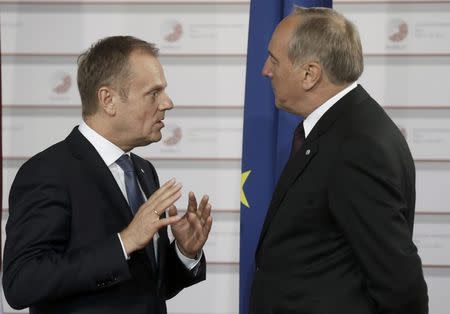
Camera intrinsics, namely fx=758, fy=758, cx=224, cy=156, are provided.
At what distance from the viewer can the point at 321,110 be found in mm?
2168

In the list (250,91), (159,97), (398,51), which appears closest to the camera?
(159,97)

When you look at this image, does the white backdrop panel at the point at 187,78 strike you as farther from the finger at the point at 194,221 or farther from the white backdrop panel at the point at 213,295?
the finger at the point at 194,221

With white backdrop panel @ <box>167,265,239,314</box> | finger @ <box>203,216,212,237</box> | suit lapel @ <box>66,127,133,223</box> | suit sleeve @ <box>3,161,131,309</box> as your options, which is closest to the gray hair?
finger @ <box>203,216,212,237</box>

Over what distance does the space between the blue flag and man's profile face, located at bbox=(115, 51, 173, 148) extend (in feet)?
3.09

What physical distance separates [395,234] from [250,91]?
142 centimetres

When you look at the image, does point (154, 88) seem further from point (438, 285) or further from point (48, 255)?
point (438, 285)

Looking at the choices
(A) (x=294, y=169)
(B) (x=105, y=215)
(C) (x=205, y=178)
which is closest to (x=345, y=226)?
(A) (x=294, y=169)

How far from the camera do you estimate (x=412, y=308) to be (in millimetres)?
1939

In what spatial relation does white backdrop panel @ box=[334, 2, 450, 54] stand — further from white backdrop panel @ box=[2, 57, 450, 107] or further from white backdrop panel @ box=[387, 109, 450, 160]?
white backdrop panel @ box=[387, 109, 450, 160]

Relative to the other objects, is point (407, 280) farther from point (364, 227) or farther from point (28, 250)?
point (28, 250)

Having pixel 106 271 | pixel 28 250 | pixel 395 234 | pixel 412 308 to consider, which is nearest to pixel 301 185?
pixel 395 234

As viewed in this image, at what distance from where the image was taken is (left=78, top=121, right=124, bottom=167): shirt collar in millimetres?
2170

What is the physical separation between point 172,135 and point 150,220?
1986 mm

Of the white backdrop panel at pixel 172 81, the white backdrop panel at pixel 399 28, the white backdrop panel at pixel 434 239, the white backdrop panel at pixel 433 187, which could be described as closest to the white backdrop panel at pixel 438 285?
the white backdrop panel at pixel 434 239
